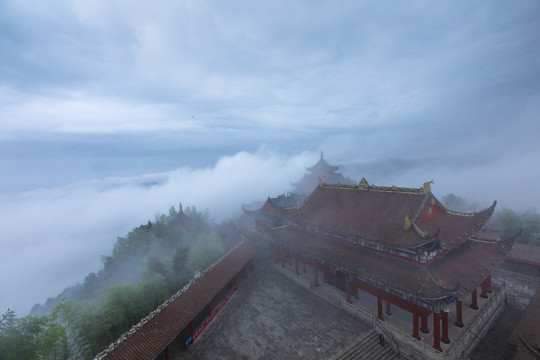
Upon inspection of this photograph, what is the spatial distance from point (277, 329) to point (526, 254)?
28037 millimetres

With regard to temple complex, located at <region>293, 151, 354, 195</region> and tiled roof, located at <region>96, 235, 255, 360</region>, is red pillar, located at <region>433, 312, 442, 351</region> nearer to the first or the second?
tiled roof, located at <region>96, 235, 255, 360</region>

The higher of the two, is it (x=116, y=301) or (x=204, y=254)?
(x=116, y=301)

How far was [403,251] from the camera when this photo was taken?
17875 millimetres

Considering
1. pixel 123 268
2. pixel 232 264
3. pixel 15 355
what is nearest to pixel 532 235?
pixel 232 264

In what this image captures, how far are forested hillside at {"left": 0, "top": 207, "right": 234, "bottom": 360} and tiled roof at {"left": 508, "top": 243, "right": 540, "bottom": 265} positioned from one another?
104ft

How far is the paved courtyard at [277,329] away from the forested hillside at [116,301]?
4.77 meters

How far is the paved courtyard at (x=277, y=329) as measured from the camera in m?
17.1

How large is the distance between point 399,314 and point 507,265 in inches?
743

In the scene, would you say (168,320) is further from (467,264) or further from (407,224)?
(467,264)

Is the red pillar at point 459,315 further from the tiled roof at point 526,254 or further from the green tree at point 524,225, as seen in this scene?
the green tree at point 524,225

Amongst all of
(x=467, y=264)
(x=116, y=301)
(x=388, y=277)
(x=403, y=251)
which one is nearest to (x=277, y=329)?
(x=388, y=277)

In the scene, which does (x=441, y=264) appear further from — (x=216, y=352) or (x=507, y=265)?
(x=507, y=265)

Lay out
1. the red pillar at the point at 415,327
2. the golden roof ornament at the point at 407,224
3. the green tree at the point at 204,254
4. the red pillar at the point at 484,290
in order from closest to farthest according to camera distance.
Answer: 1. the red pillar at the point at 415,327
2. the golden roof ornament at the point at 407,224
3. the red pillar at the point at 484,290
4. the green tree at the point at 204,254

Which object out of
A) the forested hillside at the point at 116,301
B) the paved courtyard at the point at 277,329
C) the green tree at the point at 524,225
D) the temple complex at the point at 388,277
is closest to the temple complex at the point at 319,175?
the forested hillside at the point at 116,301
